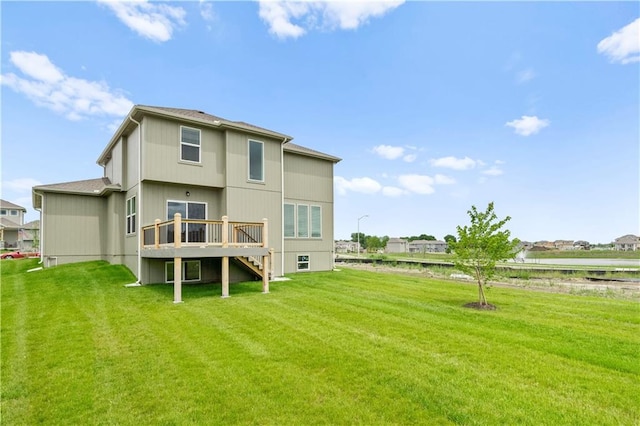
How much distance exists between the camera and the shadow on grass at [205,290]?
9.71 m

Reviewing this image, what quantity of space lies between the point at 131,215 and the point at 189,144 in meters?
3.59

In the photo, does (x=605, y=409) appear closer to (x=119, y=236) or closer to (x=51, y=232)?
(x=119, y=236)

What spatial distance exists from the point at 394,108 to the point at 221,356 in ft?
69.3

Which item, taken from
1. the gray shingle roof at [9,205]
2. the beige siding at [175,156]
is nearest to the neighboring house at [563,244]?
the beige siding at [175,156]

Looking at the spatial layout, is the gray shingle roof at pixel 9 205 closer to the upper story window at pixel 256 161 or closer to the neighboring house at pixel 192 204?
the neighboring house at pixel 192 204

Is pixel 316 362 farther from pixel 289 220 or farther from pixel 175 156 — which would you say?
pixel 289 220

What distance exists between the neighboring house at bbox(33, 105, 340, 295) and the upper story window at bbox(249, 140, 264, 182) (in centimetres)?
4

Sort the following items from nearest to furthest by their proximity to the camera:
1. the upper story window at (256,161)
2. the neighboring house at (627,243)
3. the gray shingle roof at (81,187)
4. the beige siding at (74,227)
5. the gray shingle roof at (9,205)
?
the gray shingle roof at (81,187), the upper story window at (256,161), the beige siding at (74,227), the gray shingle roof at (9,205), the neighboring house at (627,243)

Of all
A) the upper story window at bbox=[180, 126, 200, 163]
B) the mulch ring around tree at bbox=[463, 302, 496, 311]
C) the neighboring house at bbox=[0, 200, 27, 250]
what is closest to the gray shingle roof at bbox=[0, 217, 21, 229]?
the neighboring house at bbox=[0, 200, 27, 250]

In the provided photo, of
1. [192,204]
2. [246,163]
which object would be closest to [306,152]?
[246,163]

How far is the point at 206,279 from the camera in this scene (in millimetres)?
12422

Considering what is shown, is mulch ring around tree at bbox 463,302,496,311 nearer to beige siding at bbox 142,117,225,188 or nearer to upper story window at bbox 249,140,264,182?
upper story window at bbox 249,140,264,182

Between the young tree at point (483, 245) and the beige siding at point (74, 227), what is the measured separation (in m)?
14.7

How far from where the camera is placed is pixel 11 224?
39.9m
